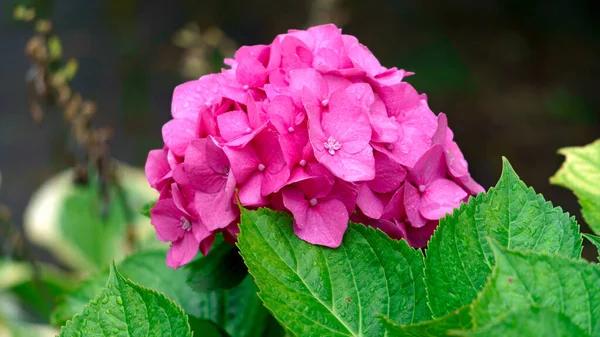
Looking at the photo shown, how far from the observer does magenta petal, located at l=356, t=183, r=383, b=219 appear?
Answer: 79 cm

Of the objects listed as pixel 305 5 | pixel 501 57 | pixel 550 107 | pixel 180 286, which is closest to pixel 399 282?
pixel 180 286

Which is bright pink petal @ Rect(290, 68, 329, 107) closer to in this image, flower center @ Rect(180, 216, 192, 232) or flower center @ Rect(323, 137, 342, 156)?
flower center @ Rect(323, 137, 342, 156)

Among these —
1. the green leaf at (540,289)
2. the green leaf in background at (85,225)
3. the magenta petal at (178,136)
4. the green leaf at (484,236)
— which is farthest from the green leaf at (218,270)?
the green leaf in background at (85,225)

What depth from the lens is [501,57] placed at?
4629 mm

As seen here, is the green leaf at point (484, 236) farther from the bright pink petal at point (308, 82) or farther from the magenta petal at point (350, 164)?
the bright pink petal at point (308, 82)

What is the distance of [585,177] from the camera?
1.08 m

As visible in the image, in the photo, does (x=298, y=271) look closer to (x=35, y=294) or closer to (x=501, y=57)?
(x=35, y=294)

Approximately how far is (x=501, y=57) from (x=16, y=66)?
10.9ft

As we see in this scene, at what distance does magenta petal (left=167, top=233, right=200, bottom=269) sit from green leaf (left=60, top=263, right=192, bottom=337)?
5.0 inches

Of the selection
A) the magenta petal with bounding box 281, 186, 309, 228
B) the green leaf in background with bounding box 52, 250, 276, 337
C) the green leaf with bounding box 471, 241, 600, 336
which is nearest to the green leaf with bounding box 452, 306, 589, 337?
the green leaf with bounding box 471, 241, 600, 336

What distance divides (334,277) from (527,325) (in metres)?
0.29

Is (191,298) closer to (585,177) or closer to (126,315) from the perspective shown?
(126,315)

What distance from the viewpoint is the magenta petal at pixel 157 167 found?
88 centimetres

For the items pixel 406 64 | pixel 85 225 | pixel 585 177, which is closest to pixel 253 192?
pixel 585 177
